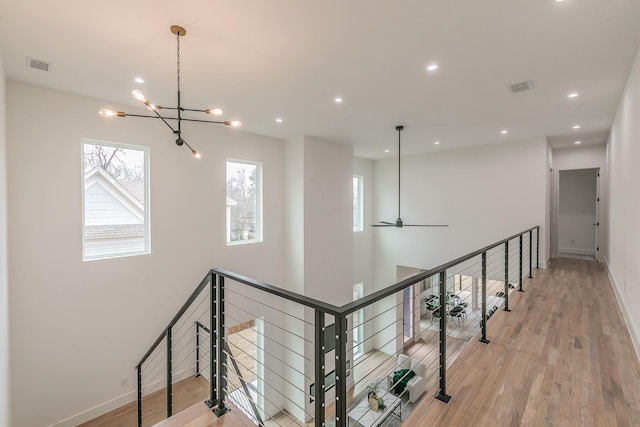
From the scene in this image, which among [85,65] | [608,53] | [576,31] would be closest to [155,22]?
[85,65]

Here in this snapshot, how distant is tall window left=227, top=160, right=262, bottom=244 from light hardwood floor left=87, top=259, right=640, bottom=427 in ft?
13.0

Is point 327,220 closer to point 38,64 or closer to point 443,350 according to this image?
point 443,350

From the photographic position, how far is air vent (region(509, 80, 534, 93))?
365 centimetres

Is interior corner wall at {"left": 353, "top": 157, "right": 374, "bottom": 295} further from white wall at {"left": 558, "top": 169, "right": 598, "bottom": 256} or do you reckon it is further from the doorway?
white wall at {"left": 558, "top": 169, "right": 598, "bottom": 256}

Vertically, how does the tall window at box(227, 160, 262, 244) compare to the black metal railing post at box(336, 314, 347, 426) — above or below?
above

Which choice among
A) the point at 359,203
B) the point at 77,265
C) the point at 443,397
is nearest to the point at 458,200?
the point at 359,203

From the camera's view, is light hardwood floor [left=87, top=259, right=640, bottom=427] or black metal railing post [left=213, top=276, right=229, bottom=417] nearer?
light hardwood floor [left=87, top=259, right=640, bottom=427]

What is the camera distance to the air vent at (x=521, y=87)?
3646 mm

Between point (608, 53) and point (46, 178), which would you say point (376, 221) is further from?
point (46, 178)

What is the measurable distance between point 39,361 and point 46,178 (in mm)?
2348

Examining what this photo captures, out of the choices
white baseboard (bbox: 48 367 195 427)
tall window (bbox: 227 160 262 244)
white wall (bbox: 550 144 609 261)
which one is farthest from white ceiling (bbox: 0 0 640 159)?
white baseboard (bbox: 48 367 195 427)

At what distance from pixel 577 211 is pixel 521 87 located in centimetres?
733

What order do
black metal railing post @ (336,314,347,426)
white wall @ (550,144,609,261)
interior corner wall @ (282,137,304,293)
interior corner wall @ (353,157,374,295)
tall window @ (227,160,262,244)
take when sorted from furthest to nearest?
1. interior corner wall @ (353,157,374,295)
2. white wall @ (550,144,609,261)
3. interior corner wall @ (282,137,304,293)
4. tall window @ (227,160,262,244)
5. black metal railing post @ (336,314,347,426)

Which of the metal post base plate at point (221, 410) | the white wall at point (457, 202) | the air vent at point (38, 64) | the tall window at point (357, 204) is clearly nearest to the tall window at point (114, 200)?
the air vent at point (38, 64)
